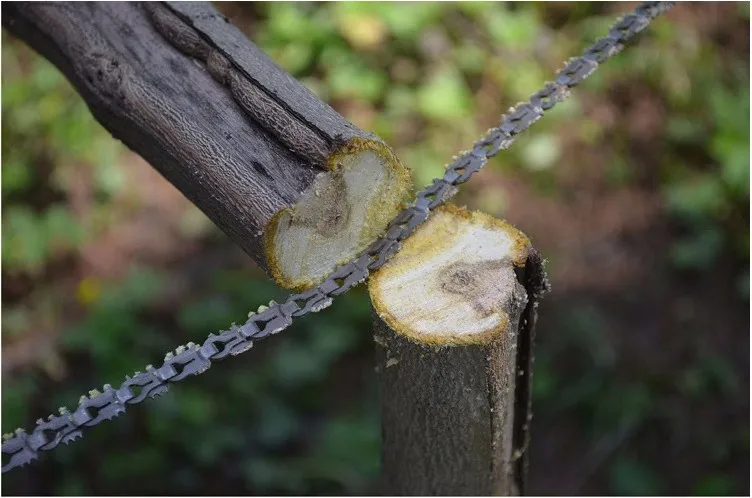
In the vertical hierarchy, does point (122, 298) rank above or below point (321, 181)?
above

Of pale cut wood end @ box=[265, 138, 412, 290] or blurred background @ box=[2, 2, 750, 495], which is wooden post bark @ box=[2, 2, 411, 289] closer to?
pale cut wood end @ box=[265, 138, 412, 290]

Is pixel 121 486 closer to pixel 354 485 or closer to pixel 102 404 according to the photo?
pixel 354 485

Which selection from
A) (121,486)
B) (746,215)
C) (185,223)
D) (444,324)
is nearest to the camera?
(444,324)

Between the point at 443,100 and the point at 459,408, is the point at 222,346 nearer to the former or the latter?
the point at 459,408

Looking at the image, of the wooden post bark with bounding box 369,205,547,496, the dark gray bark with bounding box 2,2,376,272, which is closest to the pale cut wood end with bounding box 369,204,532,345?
the wooden post bark with bounding box 369,205,547,496

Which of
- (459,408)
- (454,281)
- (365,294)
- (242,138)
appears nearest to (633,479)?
(365,294)

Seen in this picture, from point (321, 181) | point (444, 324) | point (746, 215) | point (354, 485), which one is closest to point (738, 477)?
point (746, 215)
